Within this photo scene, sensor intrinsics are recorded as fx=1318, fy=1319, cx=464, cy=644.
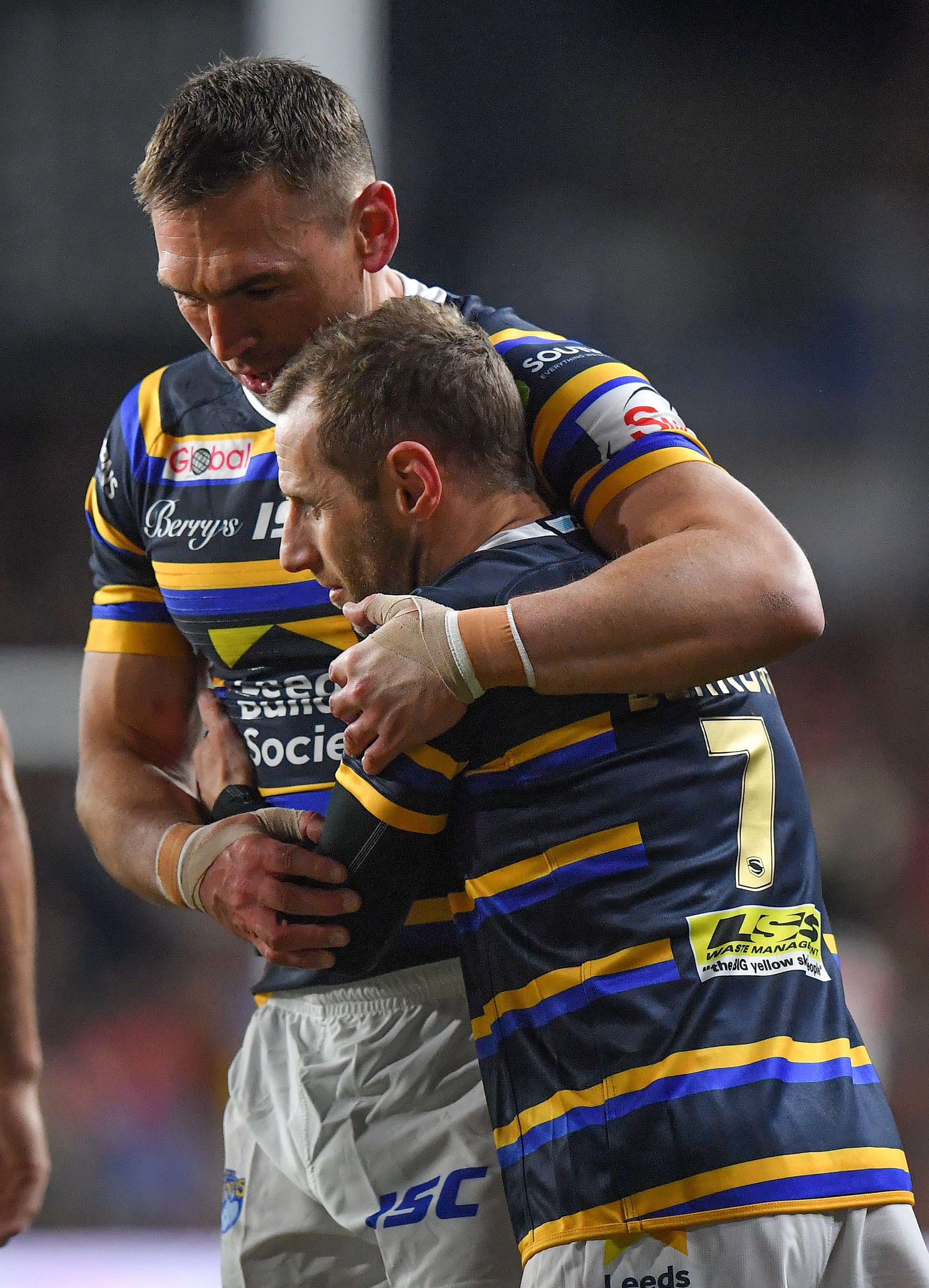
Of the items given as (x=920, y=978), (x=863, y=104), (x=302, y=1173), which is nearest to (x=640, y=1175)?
(x=302, y=1173)

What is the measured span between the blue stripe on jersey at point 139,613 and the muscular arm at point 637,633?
48 centimetres

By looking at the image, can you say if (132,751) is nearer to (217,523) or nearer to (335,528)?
(217,523)

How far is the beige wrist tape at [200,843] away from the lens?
4.01 ft

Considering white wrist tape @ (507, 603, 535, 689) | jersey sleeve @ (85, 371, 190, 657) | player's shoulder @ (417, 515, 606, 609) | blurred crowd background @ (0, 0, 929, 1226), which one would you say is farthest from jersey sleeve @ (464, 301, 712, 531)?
blurred crowd background @ (0, 0, 929, 1226)

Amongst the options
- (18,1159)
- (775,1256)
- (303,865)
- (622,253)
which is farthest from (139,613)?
(622,253)

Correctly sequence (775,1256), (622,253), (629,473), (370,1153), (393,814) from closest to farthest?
1. (775,1256)
2. (393,814)
3. (629,473)
4. (370,1153)
5. (622,253)

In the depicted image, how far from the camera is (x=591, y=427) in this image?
1214 millimetres

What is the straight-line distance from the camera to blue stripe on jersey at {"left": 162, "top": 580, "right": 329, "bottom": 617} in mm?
1321

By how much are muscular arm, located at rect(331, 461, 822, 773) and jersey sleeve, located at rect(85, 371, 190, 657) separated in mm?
476

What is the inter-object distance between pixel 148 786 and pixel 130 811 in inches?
1.5

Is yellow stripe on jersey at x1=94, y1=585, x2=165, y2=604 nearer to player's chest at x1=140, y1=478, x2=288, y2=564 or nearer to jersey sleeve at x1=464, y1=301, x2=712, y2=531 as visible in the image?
player's chest at x1=140, y1=478, x2=288, y2=564

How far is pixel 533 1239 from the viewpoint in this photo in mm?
997

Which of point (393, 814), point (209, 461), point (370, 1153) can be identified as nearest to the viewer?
point (393, 814)

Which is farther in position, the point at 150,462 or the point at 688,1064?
the point at 150,462
